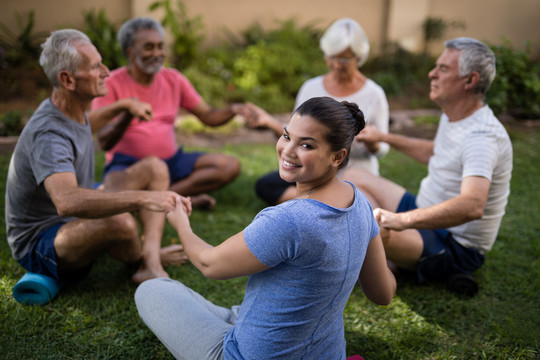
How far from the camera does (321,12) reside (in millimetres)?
9172

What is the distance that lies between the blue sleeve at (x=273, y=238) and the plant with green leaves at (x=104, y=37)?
6370 millimetres

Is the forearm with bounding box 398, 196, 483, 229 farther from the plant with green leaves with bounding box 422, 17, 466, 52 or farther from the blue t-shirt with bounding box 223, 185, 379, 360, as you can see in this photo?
the plant with green leaves with bounding box 422, 17, 466, 52

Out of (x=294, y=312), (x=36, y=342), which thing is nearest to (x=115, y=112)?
(x=36, y=342)

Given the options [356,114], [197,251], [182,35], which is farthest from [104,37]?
[356,114]

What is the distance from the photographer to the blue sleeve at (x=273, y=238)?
1553 millimetres

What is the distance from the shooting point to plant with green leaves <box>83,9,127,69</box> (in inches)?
287

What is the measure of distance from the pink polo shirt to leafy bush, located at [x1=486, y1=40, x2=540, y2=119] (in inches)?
148

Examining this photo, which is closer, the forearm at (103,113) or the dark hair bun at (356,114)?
the dark hair bun at (356,114)

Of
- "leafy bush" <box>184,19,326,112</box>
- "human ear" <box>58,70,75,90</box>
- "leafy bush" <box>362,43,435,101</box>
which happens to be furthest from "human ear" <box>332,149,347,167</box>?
"leafy bush" <box>362,43,435,101</box>

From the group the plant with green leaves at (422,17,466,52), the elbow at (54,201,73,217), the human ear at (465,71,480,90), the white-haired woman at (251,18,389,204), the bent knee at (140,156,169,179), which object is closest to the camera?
the elbow at (54,201,73,217)

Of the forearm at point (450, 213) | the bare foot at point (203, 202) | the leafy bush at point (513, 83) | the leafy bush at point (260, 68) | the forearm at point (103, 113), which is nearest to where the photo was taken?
the forearm at point (450, 213)

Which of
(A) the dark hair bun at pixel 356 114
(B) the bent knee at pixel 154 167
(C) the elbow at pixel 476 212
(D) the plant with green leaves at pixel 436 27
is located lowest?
(D) the plant with green leaves at pixel 436 27

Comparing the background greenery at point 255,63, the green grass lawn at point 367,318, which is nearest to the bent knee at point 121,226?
the green grass lawn at point 367,318

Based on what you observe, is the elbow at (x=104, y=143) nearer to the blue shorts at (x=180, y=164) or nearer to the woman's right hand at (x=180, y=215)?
the blue shorts at (x=180, y=164)
